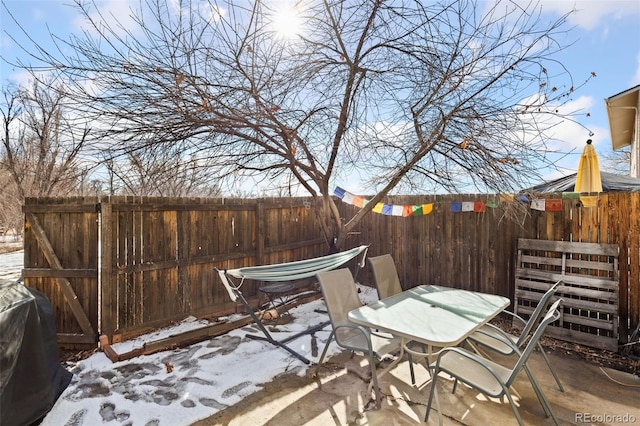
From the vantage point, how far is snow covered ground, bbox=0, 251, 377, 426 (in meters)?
2.13

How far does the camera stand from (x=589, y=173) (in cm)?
345

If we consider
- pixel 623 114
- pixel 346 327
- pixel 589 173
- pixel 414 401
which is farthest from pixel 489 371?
pixel 623 114

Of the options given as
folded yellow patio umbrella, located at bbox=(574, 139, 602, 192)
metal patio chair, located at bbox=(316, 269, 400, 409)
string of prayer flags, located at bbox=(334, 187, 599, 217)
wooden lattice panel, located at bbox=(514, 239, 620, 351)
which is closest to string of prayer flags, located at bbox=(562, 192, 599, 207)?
string of prayer flags, located at bbox=(334, 187, 599, 217)

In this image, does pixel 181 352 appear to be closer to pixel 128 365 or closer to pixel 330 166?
pixel 128 365

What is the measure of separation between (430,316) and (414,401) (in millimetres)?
652

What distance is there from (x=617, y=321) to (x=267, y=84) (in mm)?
4530

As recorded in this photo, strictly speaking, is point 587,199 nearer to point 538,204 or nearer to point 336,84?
point 538,204

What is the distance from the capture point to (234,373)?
2.71m

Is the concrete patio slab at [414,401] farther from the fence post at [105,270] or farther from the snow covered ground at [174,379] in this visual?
the fence post at [105,270]

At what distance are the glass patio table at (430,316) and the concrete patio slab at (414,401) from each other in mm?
314

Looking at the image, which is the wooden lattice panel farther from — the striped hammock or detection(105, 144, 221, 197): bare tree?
detection(105, 144, 221, 197): bare tree

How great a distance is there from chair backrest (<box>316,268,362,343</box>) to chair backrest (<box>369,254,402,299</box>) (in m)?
0.39

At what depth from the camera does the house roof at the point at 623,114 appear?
5469 mm

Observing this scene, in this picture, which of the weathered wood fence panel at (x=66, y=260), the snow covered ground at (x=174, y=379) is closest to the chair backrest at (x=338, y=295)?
the snow covered ground at (x=174, y=379)
